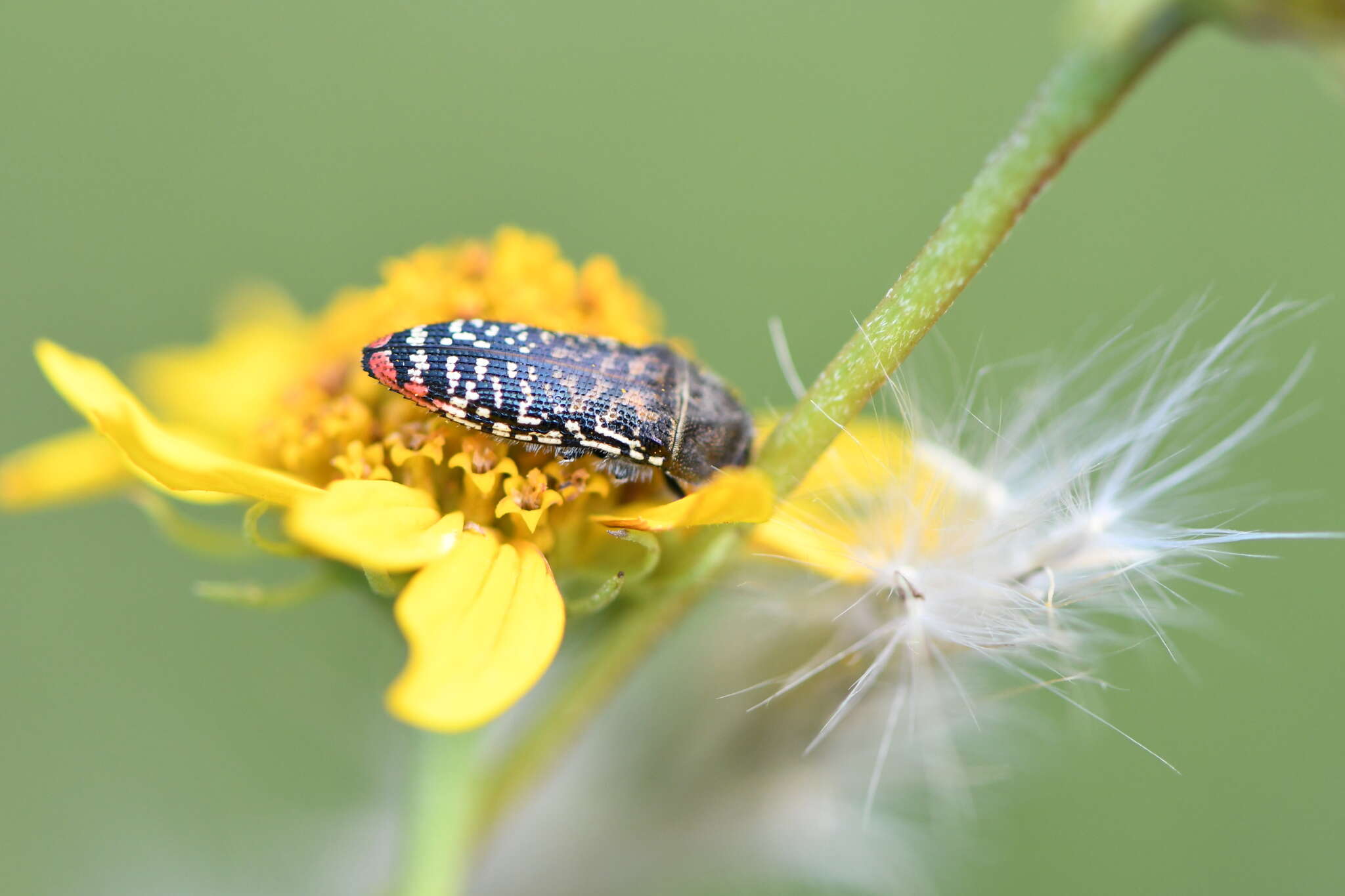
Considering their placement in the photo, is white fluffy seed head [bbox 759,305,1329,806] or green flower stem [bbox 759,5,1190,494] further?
white fluffy seed head [bbox 759,305,1329,806]

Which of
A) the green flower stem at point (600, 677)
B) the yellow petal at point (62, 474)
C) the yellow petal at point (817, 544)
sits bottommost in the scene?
the yellow petal at point (62, 474)

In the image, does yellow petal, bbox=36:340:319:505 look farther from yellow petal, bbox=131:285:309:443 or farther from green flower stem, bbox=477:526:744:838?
yellow petal, bbox=131:285:309:443

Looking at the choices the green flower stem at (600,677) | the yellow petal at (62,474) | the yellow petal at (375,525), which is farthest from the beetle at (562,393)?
the yellow petal at (62,474)

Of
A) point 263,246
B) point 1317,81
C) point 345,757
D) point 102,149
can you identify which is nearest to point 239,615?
point 345,757

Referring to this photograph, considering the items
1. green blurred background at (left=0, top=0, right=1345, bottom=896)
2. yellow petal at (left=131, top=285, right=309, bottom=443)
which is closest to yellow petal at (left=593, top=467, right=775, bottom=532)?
yellow petal at (left=131, top=285, right=309, bottom=443)

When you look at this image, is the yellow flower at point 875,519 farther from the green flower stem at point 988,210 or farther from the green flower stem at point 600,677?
the green flower stem at point 988,210

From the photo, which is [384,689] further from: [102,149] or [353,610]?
[102,149]
